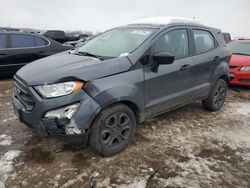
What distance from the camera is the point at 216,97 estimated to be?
4910 millimetres

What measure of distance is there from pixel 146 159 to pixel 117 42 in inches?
69.8

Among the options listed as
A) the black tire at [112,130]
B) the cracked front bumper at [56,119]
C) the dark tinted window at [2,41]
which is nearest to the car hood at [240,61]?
the black tire at [112,130]

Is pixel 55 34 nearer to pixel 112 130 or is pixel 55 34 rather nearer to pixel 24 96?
pixel 24 96

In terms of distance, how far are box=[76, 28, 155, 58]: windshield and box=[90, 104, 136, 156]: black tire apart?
31.6 inches

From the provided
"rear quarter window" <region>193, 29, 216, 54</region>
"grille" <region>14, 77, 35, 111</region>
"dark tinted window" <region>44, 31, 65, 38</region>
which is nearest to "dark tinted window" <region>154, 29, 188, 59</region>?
"rear quarter window" <region>193, 29, 216, 54</region>

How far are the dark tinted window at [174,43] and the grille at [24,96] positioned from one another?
5.89ft

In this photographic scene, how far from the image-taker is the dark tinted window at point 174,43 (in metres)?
3.59

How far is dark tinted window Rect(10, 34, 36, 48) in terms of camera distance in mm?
6906

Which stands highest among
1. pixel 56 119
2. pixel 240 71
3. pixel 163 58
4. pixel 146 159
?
pixel 163 58

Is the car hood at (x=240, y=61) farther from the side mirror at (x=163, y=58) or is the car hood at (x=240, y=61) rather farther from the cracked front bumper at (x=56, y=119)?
the cracked front bumper at (x=56, y=119)

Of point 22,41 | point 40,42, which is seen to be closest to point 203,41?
point 40,42

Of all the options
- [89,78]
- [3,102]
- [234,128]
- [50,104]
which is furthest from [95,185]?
[3,102]

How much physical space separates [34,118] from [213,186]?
2.14 m

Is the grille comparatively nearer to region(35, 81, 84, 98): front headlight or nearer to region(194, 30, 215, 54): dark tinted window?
region(35, 81, 84, 98): front headlight
